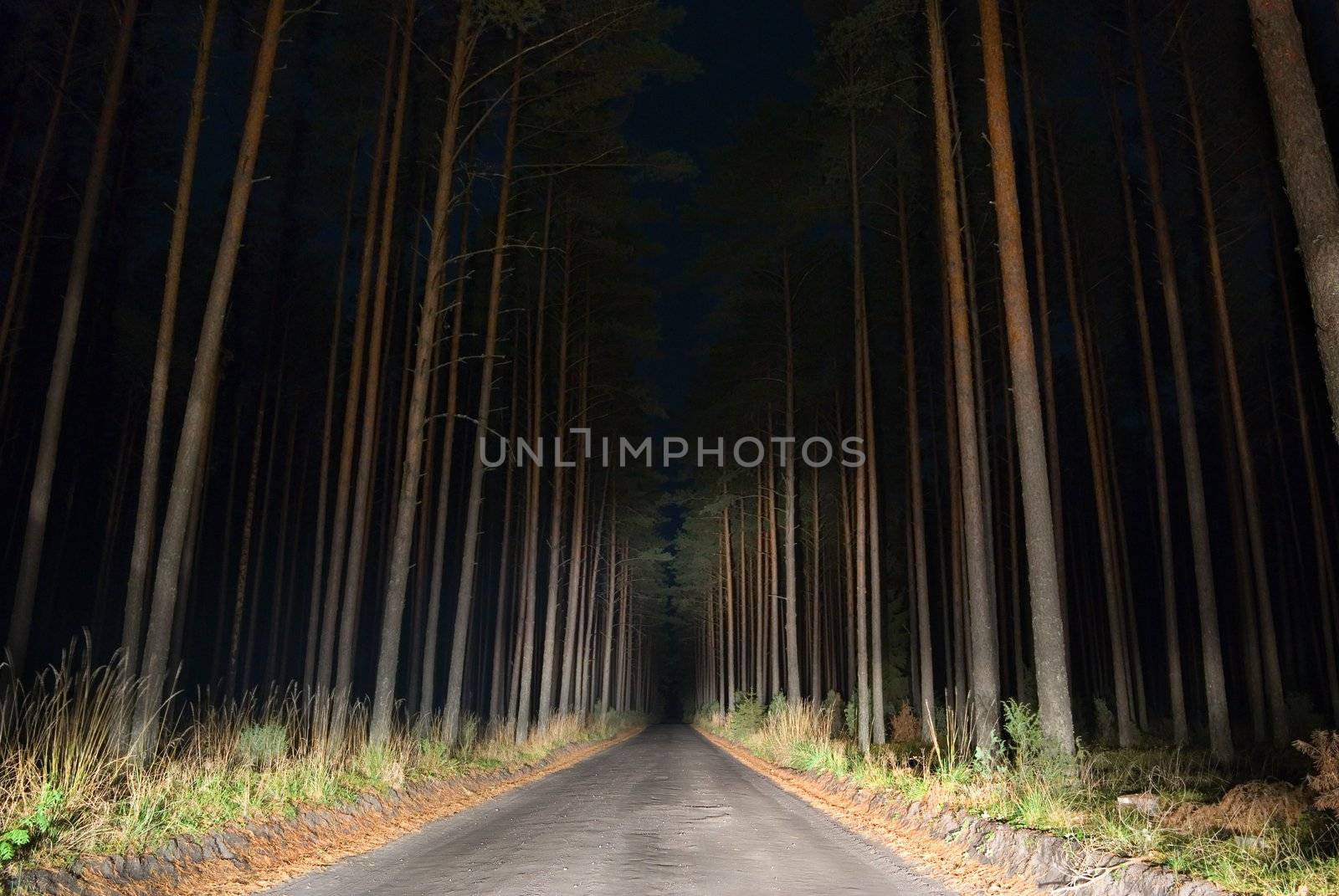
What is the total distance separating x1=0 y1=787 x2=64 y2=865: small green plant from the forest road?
144cm

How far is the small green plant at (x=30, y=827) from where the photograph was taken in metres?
4.43

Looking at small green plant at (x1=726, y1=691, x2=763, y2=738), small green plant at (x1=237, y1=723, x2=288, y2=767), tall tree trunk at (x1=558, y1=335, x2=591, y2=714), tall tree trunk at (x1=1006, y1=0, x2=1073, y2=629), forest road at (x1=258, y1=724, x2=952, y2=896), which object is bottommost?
small green plant at (x1=726, y1=691, x2=763, y2=738)

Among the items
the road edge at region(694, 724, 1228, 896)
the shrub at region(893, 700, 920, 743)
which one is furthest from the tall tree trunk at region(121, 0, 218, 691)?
the shrub at region(893, 700, 920, 743)

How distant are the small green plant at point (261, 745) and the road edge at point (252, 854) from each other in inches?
56.6

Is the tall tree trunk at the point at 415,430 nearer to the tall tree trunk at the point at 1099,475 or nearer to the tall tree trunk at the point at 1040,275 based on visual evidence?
the tall tree trunk at the point at 1040,275

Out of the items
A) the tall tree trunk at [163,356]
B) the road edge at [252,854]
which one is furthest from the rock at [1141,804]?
the tall tree trunk at [163,356]

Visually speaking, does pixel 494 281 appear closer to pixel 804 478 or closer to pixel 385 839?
pixel 385 839

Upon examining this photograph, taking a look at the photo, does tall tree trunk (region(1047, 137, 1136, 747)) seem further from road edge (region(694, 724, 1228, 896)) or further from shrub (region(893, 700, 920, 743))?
road edge (region(694, 724, 1228, 896))

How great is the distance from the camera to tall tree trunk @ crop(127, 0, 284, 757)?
360 inches

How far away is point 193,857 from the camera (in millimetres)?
5723

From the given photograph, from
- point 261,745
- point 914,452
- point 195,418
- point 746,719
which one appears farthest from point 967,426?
point 746,719

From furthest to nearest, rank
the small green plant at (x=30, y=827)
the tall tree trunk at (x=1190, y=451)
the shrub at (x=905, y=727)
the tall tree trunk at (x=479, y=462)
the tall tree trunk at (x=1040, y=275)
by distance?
the shrub at (x=905, y=727)
the tall tree trunk at (x=1040, y=275)
the tall tree trunk at (x=479, y=462)
the tall tree trunk at (x=1190, y=451)
the small green plant at (x=30, y=827)

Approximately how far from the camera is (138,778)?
A: 6.79 m

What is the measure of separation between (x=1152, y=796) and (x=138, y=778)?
873 cm
